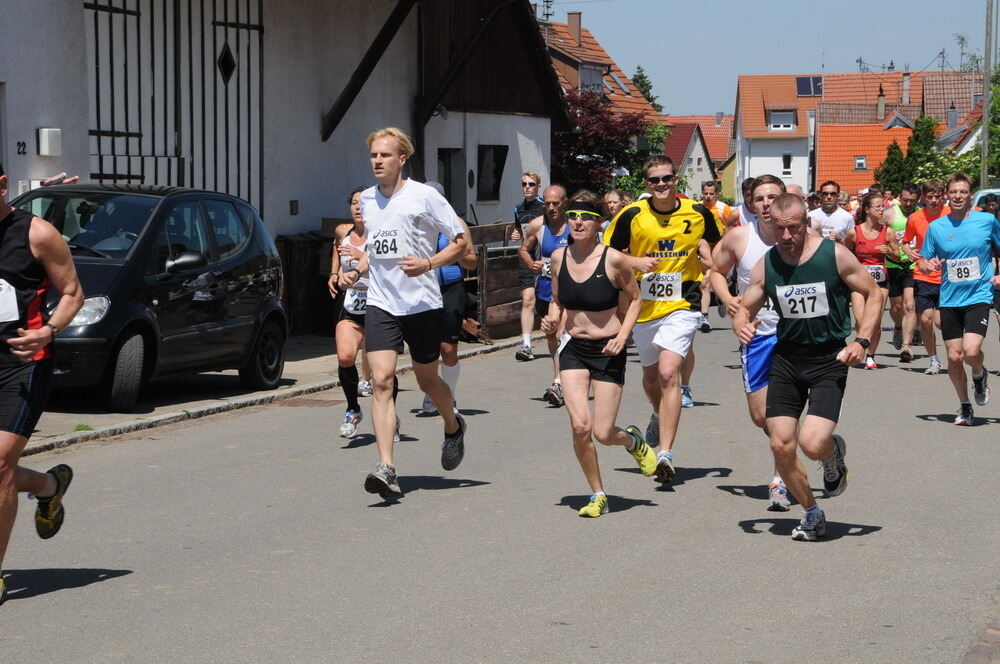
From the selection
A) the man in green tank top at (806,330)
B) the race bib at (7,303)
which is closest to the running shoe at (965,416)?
the man in green tank top at (806,330)

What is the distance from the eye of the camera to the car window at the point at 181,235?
12172 mm

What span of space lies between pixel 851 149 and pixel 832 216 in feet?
308

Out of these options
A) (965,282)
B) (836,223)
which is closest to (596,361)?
(965,282)

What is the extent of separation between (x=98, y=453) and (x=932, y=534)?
5566mm

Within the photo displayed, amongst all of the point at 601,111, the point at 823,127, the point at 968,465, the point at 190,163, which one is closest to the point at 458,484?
the point at 968,465

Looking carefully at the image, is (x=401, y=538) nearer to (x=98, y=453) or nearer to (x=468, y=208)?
(x=98, y=453)

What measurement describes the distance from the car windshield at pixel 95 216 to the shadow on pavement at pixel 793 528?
A: 5988 mm

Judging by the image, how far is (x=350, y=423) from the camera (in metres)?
11.1

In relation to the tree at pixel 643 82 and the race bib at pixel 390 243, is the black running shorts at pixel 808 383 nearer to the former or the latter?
the race bib at pixel 390 243

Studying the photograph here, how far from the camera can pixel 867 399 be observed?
13.8m

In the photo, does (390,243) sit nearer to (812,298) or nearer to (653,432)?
(653,432)

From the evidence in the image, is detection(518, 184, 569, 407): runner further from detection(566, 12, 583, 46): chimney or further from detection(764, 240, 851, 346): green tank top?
detection(566, 12, 583, 46): chimney

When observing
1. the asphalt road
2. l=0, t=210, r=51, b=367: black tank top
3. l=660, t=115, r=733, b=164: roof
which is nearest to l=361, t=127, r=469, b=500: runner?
the asphalt road

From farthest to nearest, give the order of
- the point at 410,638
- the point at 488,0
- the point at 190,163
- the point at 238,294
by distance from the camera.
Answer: the point at 488,0, the point at 190,163, the point at 238,294, the point at 410,638
